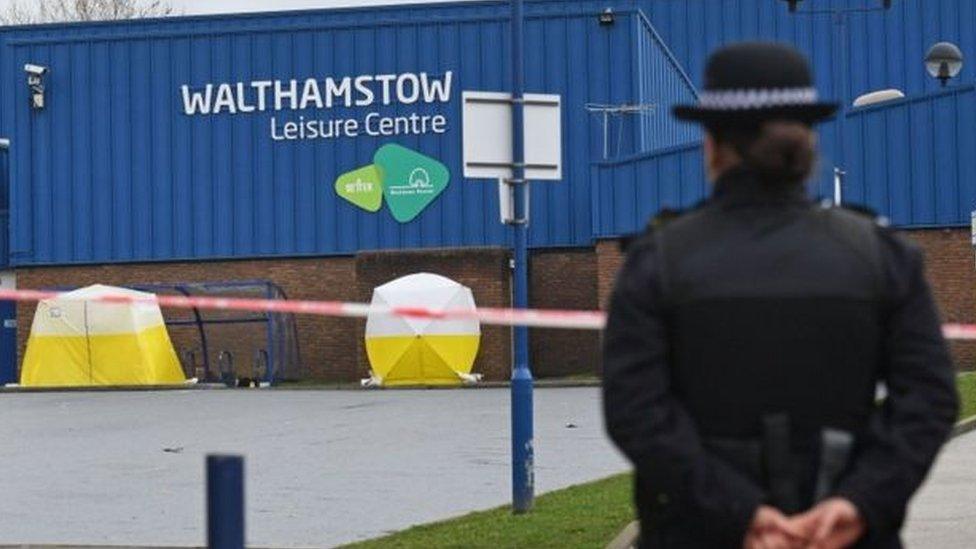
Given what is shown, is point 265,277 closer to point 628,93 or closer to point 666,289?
point 628,93

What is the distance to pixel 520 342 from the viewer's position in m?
16.0

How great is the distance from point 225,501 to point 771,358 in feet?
5.57

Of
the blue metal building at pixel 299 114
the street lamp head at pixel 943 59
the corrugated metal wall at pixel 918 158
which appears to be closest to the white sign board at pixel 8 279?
the blue metal building at pixel 299 114

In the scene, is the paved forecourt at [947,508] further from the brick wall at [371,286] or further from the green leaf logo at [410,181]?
the green leaf logo at [410,181]

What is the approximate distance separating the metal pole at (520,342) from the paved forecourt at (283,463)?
2.64ft

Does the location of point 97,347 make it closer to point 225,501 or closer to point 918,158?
point 918,158

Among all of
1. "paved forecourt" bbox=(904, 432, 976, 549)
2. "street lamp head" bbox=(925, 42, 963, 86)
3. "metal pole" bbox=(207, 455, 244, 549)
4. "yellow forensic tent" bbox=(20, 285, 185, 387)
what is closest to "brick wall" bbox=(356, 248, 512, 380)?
"yellow forensic tent" bbox=(20, 285, 185, 387)

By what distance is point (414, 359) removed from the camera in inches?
1688

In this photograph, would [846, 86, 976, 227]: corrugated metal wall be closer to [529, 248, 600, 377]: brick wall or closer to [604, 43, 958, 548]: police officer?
[529, 248, 600, 377]: brick wall

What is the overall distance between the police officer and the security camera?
148 feet

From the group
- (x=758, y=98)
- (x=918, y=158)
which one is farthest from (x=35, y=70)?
(x=758, y=98)

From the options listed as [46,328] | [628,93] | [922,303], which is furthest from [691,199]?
[922,303]

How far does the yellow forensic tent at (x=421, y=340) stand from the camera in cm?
4288

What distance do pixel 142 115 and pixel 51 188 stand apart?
2.44 m
